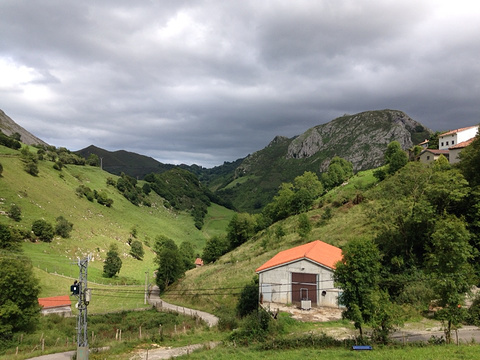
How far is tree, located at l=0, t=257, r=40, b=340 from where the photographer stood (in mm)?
36844

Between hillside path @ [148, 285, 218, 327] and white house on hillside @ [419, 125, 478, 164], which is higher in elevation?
white house on hillside @ [419, 125, 478, 164]

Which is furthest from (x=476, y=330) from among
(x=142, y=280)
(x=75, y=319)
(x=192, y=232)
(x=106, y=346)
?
(x=192, y=232)

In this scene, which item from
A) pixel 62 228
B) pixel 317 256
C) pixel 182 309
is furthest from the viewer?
pixel 62 228

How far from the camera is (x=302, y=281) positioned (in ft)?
105

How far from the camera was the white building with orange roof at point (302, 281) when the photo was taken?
3114 cm

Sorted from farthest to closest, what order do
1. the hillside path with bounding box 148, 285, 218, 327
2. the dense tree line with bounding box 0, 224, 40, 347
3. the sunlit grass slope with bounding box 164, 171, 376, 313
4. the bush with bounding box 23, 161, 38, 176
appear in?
the bush with bounding box 23, 161, 38, 176, the sunlit grass slope with bounding box 164, 171, 376, 313, the hillside path with bounding box 148, 285, 218, 327, the dense tree line with bounding box 0, 224, 40, 347

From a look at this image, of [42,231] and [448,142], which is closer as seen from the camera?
[42,231]

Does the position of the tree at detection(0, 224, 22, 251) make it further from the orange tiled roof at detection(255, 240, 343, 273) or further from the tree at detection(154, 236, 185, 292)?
the orange tiled roof at detection(255, 240, 343, 273)

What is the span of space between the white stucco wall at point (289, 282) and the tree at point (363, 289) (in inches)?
351

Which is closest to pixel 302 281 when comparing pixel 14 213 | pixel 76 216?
pixel 14 213

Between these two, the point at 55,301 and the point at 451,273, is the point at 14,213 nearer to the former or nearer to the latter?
the point at 55,301

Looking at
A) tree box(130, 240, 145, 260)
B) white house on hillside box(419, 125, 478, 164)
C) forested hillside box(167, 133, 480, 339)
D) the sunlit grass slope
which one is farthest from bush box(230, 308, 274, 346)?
tree box(130, 240, 145, 260)

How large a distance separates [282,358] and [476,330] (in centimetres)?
1605

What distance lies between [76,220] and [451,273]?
324 feet
